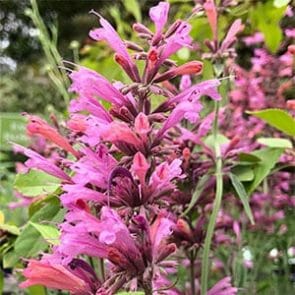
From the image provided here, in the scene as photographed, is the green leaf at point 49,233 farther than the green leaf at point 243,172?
No

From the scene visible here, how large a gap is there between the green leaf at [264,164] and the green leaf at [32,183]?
34 cm

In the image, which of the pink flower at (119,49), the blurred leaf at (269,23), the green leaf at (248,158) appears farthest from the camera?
the blurred leaf at (269,23)

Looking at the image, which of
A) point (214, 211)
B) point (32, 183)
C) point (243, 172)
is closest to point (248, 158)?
point (243, 172)

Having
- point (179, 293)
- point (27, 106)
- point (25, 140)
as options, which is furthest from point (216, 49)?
point (27, 106)

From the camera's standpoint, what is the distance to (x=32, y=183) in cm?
120

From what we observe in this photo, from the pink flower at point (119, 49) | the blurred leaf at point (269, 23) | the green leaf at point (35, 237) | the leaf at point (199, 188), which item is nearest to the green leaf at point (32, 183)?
the green leaf at point (35, 237)

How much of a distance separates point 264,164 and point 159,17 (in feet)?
1.45

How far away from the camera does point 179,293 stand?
110 cm

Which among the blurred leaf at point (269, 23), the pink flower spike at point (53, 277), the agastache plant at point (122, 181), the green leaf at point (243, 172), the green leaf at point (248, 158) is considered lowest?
the pink flower spike at point (53, 277)

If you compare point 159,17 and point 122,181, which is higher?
point 159,17

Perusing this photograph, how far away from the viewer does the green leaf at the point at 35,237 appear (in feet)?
3.79

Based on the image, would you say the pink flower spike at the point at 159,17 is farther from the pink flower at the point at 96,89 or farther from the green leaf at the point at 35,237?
the green leaf at the point at 35,237

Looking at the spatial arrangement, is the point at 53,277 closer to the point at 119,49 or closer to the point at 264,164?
the point at 119,49

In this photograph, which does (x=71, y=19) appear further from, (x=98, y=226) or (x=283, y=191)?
(x=98, y=226)
